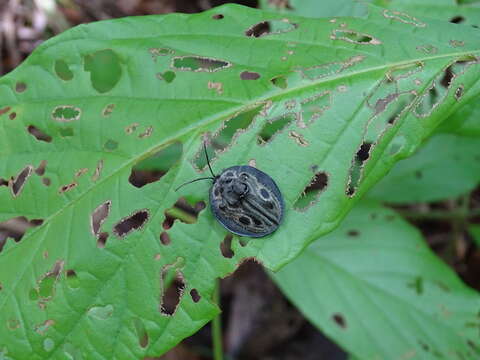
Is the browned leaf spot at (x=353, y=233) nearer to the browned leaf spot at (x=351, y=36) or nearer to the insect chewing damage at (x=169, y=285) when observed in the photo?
the insect chewing damage at (x=169, y=285)

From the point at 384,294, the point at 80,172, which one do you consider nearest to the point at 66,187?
the point at 80,172

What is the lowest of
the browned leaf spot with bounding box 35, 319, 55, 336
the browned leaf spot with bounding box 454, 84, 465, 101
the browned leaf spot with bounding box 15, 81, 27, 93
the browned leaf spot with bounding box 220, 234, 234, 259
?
the browned leaf spot with bounding box 35, 319, 55, 336

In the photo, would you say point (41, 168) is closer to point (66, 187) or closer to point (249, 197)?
point (66, 187)

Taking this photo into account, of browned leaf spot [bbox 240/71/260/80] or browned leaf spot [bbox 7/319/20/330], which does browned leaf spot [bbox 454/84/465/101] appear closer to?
browned leaf spot [bbox 240/71/260/80]

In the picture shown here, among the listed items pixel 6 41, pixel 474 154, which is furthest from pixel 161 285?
pixel 6 41

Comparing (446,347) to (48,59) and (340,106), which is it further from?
(48,59)

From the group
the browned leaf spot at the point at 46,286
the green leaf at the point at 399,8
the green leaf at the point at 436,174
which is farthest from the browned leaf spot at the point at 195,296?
the green leaf at the point at 436,174

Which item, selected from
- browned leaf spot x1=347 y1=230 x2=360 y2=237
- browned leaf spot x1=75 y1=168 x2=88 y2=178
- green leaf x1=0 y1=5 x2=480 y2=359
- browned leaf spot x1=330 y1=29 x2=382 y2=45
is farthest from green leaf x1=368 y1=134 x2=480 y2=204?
browned leaf spot x1=75 y1=168 x2=88 y2=178
